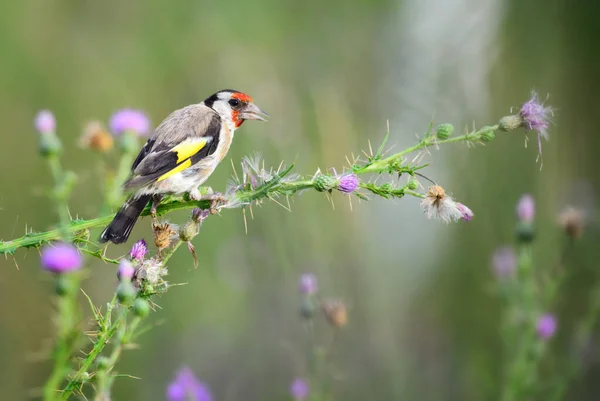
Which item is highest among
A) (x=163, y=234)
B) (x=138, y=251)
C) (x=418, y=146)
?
(x=418, y=146)

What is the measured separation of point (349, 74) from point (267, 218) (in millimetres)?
2099

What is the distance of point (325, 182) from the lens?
76.7 inches

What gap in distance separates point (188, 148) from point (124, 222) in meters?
0.54

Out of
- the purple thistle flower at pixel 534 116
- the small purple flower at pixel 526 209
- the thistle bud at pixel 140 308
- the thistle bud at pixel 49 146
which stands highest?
the small purple flower at pixel 526 209

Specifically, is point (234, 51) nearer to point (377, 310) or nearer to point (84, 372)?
point (377, 310)

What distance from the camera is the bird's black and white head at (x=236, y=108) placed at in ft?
10.8

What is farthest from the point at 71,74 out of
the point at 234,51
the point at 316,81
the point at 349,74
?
the point at 349,74

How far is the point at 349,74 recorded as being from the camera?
6.09 meters

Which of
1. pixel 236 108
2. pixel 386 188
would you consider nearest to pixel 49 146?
pixel 386 188

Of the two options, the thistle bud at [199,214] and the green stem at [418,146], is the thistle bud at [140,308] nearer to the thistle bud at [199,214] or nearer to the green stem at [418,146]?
the thistle bud at [199,214]

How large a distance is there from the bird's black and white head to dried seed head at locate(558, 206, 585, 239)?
4.69 feet

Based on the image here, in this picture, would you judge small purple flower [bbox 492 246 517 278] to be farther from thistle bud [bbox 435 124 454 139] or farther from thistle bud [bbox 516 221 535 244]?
thistle bud [bbox 435 124 454 139]

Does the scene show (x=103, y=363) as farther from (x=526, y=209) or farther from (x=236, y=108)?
(x=526, y=209)

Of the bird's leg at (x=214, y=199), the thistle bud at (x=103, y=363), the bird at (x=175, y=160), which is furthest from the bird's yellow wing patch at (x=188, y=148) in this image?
the thistle bud at (x=103, y=363)
